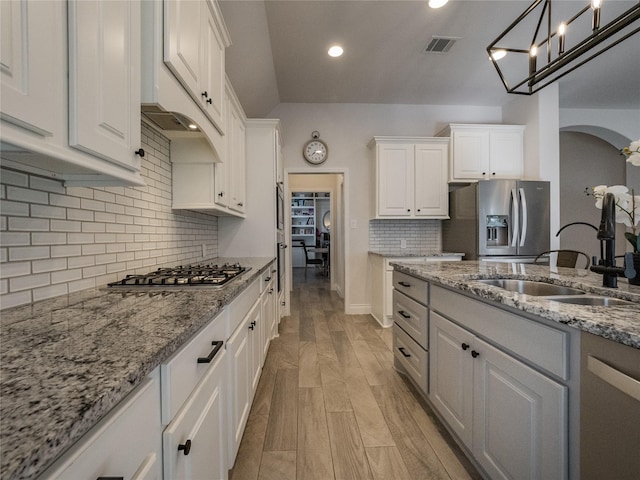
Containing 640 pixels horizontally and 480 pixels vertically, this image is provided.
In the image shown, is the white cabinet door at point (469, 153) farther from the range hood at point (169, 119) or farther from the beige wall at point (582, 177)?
the range hood at point (169, 119)

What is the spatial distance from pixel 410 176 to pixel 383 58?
1392mm

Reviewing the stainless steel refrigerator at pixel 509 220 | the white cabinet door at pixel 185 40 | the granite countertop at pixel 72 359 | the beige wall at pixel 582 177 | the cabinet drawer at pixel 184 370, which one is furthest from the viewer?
the beige wall at pixel 582 177

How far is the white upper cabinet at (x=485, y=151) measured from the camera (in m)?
3.72

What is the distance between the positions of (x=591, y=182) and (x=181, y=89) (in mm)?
7030

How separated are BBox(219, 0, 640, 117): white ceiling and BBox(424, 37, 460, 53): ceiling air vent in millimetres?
54

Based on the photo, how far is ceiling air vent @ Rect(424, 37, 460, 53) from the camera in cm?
278

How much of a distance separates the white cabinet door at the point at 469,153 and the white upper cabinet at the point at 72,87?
363 cm

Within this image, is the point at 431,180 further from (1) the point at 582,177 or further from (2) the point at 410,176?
(1) the point at 582,177

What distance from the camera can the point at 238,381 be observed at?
1.38 metres

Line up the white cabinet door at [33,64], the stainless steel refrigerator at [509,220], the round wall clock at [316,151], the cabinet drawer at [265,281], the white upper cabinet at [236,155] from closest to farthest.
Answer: the white cabinet door at [33,64] → the cabinet drawer at [265,281] → the white upper cabinet at [236,155] → the stainless steel refrigerator at [509,220] → the round wall clock at [316,151]

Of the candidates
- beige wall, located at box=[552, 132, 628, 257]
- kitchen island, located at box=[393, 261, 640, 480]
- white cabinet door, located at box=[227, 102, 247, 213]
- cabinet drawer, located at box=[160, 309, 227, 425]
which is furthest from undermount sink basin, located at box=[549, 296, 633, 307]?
beige wall, located at box=[552, 132, 628, 257]

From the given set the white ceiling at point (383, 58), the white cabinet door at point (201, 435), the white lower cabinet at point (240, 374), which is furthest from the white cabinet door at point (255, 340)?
the white ceiling at point (383, 58)

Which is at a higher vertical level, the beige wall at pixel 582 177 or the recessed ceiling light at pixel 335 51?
the recessed ceiling light at pixel 335 51

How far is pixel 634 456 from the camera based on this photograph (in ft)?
2.20
